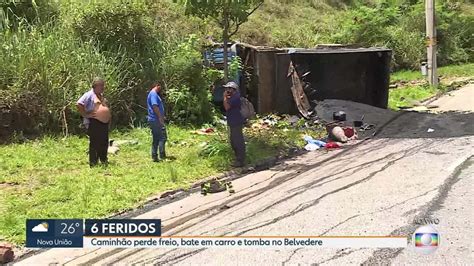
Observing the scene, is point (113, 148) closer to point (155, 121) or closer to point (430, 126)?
point (155, 121)

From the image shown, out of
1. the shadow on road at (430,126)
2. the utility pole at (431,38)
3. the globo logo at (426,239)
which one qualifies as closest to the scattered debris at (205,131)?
the shadow on road at (430,126)

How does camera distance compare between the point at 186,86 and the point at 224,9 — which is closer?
the point at 224,9

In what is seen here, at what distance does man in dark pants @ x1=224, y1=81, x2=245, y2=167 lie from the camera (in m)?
9.65

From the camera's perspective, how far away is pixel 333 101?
1523cm

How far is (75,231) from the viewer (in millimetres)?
5852

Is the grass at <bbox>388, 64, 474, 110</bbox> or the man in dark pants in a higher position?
the man in dark pants

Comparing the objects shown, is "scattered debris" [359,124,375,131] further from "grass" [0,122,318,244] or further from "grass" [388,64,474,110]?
"grass" [388,64,474,110]

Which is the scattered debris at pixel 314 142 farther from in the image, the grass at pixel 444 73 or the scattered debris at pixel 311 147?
the grass at pixel 444 73

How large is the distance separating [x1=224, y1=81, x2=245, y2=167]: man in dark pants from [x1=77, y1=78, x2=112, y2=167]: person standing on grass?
6.79 feet

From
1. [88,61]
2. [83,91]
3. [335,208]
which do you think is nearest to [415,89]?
[88,61]

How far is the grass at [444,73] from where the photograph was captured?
25977mm

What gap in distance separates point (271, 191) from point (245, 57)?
26.4ft

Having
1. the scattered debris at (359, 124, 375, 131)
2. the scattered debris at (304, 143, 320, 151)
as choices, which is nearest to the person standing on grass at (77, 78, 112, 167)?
the scattered debris at (304, 143, 320, 151)

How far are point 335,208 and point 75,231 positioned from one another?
9.98 feet
